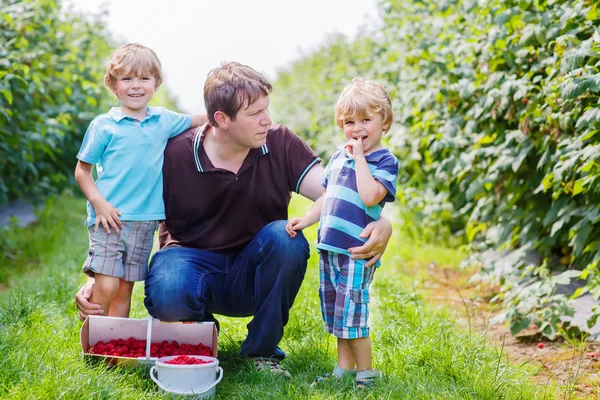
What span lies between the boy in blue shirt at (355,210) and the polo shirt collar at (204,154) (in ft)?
1.22

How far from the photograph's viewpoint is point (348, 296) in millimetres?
2445

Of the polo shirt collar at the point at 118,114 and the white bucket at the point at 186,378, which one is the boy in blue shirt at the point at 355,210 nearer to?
the white bucket at the point at 186,378

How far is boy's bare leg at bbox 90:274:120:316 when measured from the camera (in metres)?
2.62

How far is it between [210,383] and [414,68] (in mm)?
3244

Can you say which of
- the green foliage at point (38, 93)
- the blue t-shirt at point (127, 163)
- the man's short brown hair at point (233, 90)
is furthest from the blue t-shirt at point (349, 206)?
the green foliage at point (38, 93)

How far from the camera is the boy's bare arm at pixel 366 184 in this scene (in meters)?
2.39

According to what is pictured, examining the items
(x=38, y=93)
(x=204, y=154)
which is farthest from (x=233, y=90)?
(x=38, y=93)

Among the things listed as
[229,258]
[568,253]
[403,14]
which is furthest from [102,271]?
[403,14]

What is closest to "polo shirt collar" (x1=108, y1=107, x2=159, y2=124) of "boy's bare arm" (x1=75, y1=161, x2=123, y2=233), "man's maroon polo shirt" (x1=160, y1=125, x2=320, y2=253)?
"man's maroon polo shirt" (x1=160, y1=125, x2=320, y2=253)

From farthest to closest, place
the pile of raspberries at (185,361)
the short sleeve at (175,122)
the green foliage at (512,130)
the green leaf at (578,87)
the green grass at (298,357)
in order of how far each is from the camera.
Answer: the green foliage at (512,130)
the short sleeve at (175,122)
the green leaf at (578,87)
the pile of raspberries at (185,361)
the green grass at (298,357)

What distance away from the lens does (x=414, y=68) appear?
16.3 ft

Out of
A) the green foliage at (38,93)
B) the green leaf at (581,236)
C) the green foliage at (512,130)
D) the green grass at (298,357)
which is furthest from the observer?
the green foliage at (38,93)

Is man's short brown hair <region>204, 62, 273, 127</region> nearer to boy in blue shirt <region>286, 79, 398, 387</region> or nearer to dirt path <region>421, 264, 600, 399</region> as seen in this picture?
boy in blue shirt <region>286, 79, 398, 387</region>

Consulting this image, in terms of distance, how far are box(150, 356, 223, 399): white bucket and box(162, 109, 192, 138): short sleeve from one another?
37.1 inches
